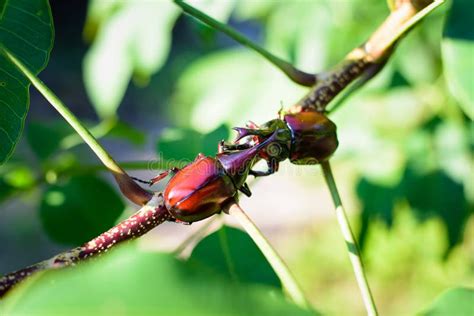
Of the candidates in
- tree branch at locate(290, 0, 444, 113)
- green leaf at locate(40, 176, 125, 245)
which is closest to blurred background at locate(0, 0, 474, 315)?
green leaf at locate(40, 176, 125, 245)

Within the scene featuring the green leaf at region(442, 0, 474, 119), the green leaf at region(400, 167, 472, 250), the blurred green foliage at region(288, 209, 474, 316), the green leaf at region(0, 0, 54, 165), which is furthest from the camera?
the blurred green foliage at region(288, 209, 474, 316)

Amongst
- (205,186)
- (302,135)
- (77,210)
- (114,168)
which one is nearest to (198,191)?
(205,186)

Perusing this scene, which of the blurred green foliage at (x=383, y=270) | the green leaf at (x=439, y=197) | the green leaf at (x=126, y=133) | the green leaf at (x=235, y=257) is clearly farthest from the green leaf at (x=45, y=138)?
the blurred green foliage at (x=383, y=270)

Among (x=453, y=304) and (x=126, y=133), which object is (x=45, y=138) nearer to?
(x=126, y=133)

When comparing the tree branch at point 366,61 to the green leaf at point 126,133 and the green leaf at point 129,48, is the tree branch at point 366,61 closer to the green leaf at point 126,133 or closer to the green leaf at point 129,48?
the green leaf at point 126,133

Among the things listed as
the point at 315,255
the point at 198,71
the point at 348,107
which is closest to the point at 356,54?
the point at 348,107

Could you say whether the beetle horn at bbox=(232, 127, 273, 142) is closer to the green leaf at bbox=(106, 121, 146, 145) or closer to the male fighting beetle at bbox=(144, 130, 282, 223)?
the male fighting beetle at bbox=(144, 130, 282, 223)

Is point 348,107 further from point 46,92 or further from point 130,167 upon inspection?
point 46,92
